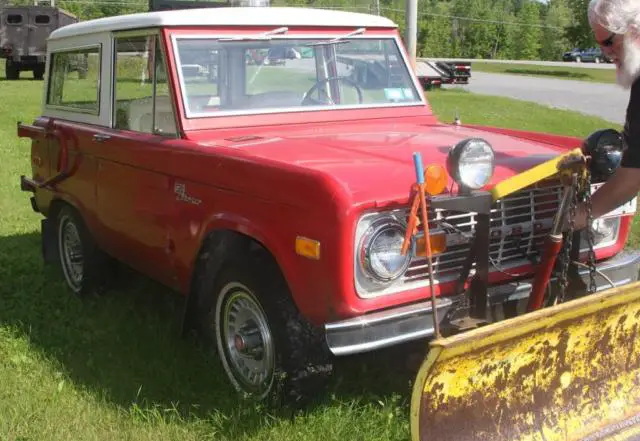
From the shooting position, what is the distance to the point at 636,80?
130 inches

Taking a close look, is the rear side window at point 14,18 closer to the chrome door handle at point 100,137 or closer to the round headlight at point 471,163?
the chrome door handle at point 100,137

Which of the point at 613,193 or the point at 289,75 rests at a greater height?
the point at 289,75

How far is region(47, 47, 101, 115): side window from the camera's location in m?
4.88

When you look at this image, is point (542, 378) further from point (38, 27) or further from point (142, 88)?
point (38, 27)

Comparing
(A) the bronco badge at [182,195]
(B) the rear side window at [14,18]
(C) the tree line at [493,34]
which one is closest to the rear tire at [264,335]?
(A) the bronco badge at [182,195]

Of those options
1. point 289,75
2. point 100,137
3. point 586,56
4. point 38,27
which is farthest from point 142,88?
point 586,56

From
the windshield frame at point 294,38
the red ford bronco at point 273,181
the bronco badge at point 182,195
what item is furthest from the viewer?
the windshield frame at point 294,38

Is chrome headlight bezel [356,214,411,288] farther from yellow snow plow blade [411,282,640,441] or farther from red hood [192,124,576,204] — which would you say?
yellow snow plow blade [411,282,640,441]

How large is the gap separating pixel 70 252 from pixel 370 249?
3.17 m

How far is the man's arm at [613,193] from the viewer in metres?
3.21

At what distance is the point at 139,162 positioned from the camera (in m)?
4.12

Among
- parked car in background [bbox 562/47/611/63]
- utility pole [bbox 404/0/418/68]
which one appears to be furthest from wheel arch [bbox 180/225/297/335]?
parked car in background [bbox 562/47/611/63]

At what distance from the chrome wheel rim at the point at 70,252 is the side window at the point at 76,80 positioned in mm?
841

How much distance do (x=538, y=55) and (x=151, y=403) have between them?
81.9m
